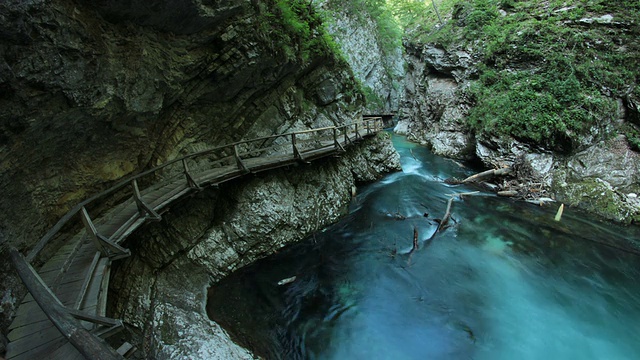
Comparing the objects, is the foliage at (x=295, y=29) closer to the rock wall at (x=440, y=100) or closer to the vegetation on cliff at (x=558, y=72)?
the vegetation on cliff at (x=558, y=72)

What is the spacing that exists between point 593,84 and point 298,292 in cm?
1695

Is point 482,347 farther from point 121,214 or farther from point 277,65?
point 277,65

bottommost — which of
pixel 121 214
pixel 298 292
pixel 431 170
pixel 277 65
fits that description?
pixel 431 170

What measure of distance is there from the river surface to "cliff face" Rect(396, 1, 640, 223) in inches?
88.8

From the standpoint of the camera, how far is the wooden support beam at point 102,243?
4.43m

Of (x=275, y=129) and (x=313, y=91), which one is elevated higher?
(x=313, y=91)

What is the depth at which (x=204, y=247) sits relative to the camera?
25.8 ft

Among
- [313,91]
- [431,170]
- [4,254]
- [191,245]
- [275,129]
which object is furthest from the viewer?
[431,170]

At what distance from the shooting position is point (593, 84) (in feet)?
44.4

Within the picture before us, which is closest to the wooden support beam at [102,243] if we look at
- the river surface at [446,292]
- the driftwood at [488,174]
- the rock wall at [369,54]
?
the river surface at [446,292]

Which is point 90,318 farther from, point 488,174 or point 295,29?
point 488,174

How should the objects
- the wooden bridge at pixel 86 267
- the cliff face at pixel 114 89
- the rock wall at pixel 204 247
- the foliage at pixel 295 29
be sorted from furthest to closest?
the foliage at pixel 295 29
the rock wall at pixel 204 247
the cliff face at pixel 114 89
the wooden bridge at pixel 86 267

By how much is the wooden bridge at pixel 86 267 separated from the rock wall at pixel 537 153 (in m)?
12.7

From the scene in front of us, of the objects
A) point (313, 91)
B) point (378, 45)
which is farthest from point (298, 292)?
point (378, 45)
